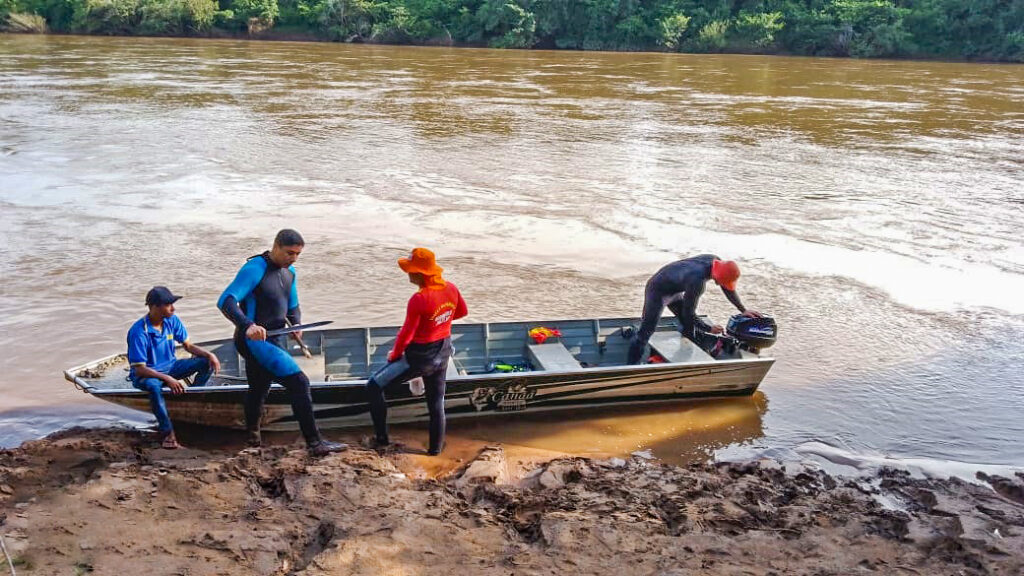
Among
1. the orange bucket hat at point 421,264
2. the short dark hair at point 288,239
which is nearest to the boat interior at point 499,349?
the orange bucket hat at point 421,264

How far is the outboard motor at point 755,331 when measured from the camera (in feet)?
24.4

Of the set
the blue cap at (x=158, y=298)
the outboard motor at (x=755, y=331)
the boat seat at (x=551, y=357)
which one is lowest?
the boat seat at (x=551, y=357)

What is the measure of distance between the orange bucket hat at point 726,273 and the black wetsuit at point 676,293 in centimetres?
10

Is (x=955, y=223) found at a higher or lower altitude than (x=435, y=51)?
lower

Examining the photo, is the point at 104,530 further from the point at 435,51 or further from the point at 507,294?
the point at 435,51

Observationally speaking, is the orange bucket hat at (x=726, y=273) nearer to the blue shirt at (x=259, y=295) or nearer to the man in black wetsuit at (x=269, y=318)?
the man in black wetsuit at (x=269, y=318)

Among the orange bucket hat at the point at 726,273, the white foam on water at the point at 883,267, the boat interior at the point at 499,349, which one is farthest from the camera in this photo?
the white foam on water at the point at 883,267

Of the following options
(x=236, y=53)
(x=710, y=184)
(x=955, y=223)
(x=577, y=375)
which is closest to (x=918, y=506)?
(x=577, y=375)

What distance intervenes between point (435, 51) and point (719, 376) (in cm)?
3919

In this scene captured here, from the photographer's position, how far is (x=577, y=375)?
22.5 feet

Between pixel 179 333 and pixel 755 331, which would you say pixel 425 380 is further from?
pixel 755 331

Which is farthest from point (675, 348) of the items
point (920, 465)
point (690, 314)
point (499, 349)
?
point (920, 465)

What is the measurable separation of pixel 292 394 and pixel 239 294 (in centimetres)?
79

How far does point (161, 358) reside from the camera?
234 inches
